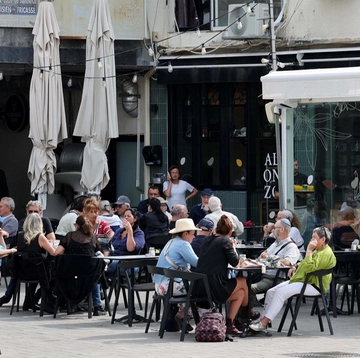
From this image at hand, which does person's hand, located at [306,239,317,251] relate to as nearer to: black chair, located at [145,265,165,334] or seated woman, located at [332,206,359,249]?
black chair, located at [145,265,165,334]

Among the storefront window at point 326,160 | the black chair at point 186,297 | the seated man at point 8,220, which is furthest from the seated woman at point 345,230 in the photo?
the seated man at point 8,220

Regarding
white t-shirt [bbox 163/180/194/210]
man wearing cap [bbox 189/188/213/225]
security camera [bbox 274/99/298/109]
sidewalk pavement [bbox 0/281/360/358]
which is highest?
security camera [bbox 274/99/298/109]

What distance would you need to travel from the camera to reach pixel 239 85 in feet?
78.0

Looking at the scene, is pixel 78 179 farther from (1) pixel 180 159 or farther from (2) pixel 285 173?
(2) pixel 285 173

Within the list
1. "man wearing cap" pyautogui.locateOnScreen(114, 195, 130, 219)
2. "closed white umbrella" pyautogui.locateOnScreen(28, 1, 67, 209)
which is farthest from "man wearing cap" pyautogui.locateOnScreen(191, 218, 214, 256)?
"closed white umbrella" pyautogui.locateOnScreen(28, 1, 67, 209)

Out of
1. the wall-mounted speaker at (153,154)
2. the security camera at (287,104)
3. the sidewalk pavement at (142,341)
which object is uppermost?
the security camera at (287,104)

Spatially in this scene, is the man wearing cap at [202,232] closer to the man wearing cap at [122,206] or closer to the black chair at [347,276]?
the black chair at [347,276]

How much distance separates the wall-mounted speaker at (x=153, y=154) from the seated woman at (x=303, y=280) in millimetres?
10492

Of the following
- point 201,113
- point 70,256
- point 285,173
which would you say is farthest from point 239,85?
point 70,256

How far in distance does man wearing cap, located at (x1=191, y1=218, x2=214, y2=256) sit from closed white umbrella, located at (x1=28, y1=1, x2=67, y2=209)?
733 centimetres

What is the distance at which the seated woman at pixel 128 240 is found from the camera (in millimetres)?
16500

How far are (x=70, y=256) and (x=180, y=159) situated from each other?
9.18 metres

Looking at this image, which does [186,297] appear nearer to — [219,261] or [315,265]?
[219,261]

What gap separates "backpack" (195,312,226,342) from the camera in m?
13.2
